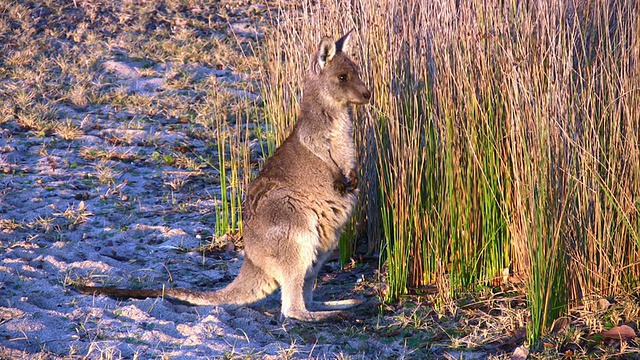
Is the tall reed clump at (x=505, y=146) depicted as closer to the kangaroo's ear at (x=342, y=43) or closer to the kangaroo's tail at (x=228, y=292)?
the kangaroo's ear at (x=342, y=43)

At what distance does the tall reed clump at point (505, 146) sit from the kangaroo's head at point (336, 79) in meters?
0.22

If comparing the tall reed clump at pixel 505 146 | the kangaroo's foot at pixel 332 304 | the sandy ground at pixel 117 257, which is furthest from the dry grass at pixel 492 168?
the kangaroo's foot at pixel 332 304

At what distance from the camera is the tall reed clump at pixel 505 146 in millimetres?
4121

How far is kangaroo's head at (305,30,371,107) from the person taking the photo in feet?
16.1

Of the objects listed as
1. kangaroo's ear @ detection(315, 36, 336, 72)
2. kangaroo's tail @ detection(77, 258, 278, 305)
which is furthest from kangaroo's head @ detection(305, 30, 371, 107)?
kangaroo's tail @ detection(77, 258, 278, 305)

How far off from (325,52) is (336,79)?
186mm

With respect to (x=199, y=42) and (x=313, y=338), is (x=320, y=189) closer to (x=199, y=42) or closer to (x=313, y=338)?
(x=313, y=338)

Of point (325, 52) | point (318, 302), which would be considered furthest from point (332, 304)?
point (325, 52)

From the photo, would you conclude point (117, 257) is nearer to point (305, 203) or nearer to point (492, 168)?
point (305, 203)

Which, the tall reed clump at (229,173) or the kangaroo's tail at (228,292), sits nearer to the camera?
the kangaroo's tail at (228,292)

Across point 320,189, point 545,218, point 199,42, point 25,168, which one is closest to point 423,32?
point 320,189

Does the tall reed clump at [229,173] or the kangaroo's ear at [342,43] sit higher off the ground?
the kangaroo's ear at [342,43]

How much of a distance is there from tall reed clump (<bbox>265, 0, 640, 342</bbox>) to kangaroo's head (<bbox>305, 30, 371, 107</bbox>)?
0.22 metres

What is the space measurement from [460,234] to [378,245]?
96cm
